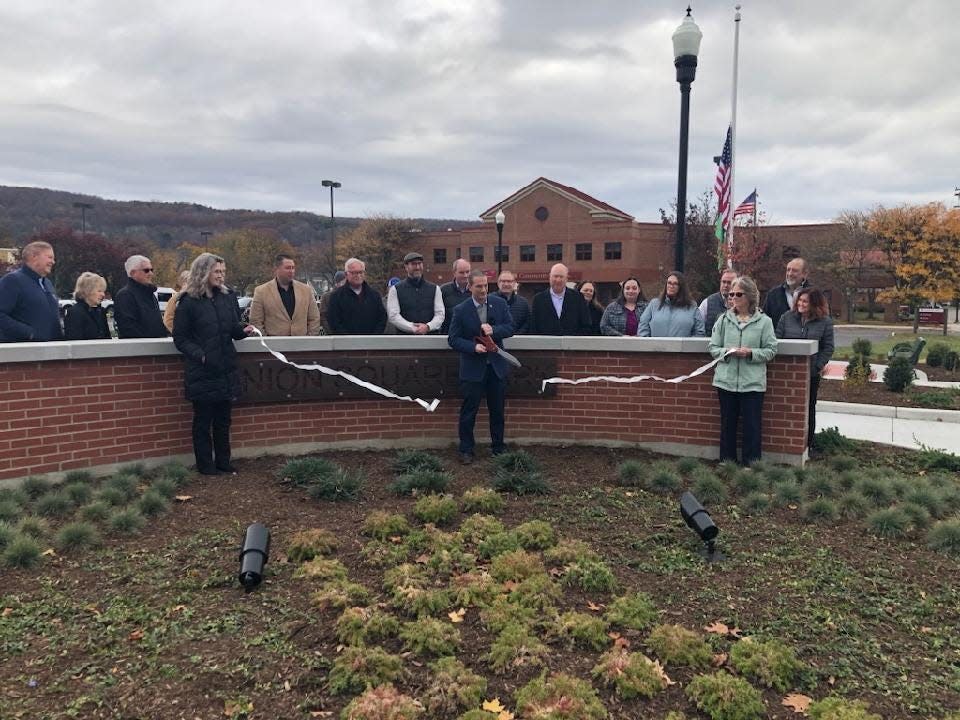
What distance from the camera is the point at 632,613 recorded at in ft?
11.9

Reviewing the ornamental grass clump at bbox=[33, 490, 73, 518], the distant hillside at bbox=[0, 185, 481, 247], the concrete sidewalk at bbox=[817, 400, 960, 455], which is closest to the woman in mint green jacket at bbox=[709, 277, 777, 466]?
the concrete sidewalk at bbox=[817, 400, 960, 455]

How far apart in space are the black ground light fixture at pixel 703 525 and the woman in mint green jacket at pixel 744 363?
2.16m

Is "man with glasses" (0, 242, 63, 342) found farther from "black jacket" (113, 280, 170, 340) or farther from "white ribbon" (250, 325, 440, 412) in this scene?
"white ribbon" (250, 325, 440, 412)

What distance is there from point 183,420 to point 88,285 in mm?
1506

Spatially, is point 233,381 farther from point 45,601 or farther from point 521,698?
point 521,698

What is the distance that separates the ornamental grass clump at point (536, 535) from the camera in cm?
452

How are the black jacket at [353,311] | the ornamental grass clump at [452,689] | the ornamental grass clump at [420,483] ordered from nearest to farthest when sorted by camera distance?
the ornamental grass clump at [452,689], the ornamental grass clump at [420,483], the black jacket at [353,311]

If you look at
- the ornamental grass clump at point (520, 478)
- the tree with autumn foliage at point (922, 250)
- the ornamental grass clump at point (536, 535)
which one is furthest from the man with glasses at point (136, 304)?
the tree with autumn foliage at point (922, 250)

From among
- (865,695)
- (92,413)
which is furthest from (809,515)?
(92,413)

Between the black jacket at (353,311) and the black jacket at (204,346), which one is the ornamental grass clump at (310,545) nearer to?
the black jacket at (204,346)

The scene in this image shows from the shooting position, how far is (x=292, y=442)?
22.0 ft

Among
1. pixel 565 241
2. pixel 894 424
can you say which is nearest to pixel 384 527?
pixel 894 424

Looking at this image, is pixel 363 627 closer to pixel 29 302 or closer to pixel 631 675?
pixel 631 675

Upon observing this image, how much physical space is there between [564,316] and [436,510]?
10.2 feet
